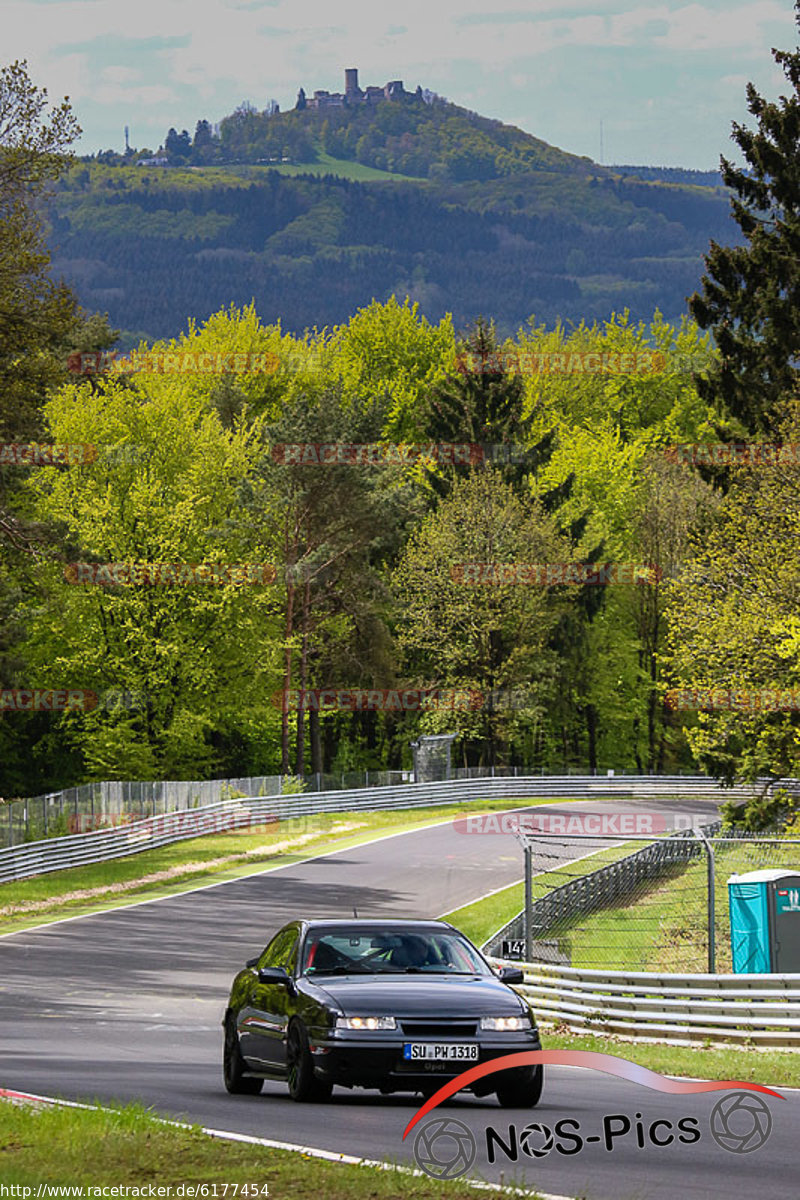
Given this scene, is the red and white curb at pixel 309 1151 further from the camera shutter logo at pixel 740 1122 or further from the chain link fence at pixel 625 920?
the chain link fence at pixel 625 920

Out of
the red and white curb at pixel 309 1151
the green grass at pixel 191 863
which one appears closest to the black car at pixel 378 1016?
the red and white curb at pixel 309 1151

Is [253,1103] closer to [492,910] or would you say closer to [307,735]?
[492,910]

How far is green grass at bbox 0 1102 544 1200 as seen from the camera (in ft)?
27.0

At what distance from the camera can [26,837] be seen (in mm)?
42719

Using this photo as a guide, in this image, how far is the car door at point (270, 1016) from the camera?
1233 cm

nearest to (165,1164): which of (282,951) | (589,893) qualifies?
(282,951)

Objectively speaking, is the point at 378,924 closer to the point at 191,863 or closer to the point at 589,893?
the point at 589,893

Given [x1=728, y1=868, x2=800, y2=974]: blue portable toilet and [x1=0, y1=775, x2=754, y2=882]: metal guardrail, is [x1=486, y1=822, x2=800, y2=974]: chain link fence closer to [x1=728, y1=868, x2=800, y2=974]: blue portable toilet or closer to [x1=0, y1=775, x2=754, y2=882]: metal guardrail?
[x1=728, y1=868, x2=800, y2=974]: blue portable toilet
